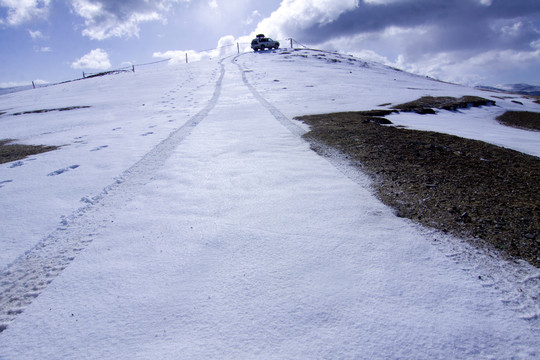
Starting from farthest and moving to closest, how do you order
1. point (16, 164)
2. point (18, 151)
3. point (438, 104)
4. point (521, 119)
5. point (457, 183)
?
1. point (438, 104)
2. point (521, 119)
3. point (18, 151)
4. point (16, 164)
5. point (457, 183)

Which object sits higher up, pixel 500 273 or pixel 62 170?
pixel 62 170

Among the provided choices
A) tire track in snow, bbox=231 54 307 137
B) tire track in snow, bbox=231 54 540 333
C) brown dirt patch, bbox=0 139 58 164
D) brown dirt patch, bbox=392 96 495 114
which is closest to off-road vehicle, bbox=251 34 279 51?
tire track in snow, bbox=231 54 307 137

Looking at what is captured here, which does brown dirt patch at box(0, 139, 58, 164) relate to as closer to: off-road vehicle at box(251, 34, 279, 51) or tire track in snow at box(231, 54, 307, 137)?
tire track in snow at box(231, 54, 307, 137)

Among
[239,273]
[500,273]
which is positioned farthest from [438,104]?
[239,273]

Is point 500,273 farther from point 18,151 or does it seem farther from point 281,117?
point 18,151

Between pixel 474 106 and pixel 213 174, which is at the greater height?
pixel 474 106

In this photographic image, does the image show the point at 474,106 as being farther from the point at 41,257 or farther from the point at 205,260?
the point at 41,257

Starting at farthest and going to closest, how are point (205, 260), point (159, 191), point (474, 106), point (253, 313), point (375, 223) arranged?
point (474, 106)
point (159, 191)
point (375, 223)
point (205, 260)
point (253, 313)

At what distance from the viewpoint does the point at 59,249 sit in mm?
2889

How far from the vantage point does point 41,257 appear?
9.05ft

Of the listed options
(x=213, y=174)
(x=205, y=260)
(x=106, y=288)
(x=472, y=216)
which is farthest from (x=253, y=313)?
(x=213, y=174)

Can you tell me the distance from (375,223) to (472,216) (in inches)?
44.0

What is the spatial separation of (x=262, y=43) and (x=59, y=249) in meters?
51.2

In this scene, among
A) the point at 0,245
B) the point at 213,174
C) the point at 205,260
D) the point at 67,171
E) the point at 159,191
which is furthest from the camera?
the point at 67,171
